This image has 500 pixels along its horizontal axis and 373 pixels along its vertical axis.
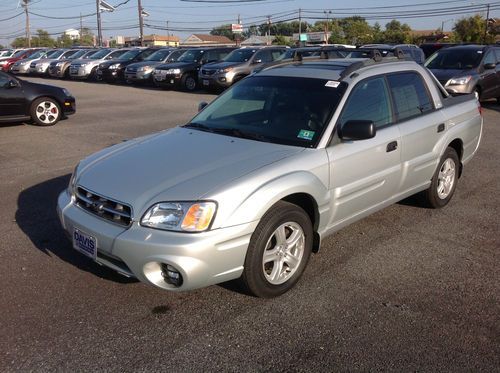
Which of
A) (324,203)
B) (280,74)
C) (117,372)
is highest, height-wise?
(280,74)

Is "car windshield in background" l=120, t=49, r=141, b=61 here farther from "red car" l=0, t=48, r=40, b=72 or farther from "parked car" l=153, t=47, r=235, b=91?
"red car" l=0, t=48, r=40, b=72

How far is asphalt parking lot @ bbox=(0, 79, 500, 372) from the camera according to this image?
2.99 m

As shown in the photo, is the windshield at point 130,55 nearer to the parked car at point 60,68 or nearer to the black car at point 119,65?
the black car at point 119,65

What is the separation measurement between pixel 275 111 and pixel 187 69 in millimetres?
16046

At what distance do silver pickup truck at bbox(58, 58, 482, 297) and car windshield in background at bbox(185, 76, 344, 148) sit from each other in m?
0.01

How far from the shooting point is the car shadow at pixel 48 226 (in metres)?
4.09

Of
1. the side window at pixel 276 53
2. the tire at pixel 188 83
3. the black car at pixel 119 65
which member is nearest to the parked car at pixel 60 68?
the black car at pixel 119 65

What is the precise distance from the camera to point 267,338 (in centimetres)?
319

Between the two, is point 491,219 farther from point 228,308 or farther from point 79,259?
point 79,259

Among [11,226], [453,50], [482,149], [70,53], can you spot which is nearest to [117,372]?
[11,226]

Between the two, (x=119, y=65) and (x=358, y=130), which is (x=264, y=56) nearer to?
(x=119, y=65)

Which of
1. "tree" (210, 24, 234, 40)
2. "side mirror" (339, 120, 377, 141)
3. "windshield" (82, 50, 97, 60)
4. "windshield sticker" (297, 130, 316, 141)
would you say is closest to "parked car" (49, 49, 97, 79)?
"windshield" (82, 50, 97, 60)

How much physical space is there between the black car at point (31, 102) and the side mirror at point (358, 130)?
919 cm

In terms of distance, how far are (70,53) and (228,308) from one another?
29.9 meters
